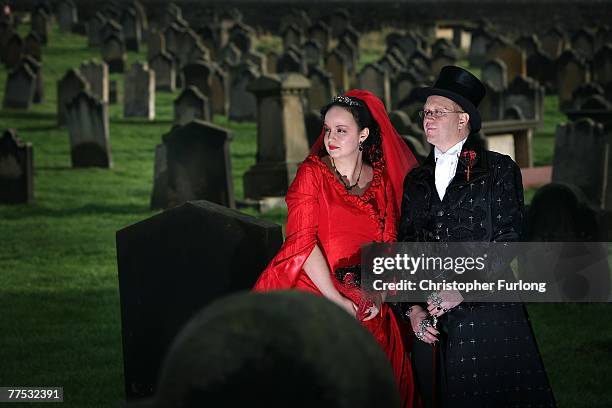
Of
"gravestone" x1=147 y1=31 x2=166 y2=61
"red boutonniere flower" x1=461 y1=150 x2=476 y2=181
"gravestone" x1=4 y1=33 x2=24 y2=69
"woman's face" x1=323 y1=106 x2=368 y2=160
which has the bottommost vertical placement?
"red boutonniere flower" x1=461 y1=150 x2=476 y2=181

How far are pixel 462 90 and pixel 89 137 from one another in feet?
43.8

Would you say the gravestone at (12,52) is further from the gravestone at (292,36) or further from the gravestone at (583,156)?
the gravestone at (583,156)

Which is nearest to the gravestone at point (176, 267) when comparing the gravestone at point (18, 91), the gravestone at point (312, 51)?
the gravestone at point (18, 91)

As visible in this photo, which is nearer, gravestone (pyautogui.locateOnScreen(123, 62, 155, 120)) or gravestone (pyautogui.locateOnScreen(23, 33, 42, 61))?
gravestone (pyautogui.locateOnScreen(123, 62, 155, 120))

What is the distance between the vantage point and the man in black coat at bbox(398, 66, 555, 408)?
194 inches

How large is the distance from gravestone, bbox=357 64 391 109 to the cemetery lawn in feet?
18.4

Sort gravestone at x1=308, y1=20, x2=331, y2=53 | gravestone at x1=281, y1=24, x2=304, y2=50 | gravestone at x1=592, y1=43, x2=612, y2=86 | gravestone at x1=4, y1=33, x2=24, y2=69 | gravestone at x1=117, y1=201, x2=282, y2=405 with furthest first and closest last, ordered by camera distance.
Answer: gravestone at x1=308, y1=20, x2=331, y2=53, gravestone at x1=281, y1=24, x2=304, y2=50, gravestone at x1=4, y1=33, x2=24, y2=69, gravestone at x1=592, y1=43, x2=612, y2=86, gravestone at x1=117, y1=201, x2=282, y2=405

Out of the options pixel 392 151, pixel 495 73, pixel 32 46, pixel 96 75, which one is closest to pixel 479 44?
pixel 495 73

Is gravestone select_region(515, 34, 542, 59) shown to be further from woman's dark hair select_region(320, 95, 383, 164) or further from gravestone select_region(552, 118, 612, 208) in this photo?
woman's dark hair select_region(320, 95, 383, 164)

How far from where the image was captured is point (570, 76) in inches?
1073

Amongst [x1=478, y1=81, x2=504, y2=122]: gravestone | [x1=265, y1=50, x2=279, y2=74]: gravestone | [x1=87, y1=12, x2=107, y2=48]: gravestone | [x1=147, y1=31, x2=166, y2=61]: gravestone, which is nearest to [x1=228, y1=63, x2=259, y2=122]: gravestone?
[x1=478, y1=81, x2=504, y2=122]: gravestone

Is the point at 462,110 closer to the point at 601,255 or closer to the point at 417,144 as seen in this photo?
the point at 601,255

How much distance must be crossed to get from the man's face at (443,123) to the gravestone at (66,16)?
34277mm

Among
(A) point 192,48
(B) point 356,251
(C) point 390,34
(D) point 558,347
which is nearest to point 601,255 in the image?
(D) point 558,347
